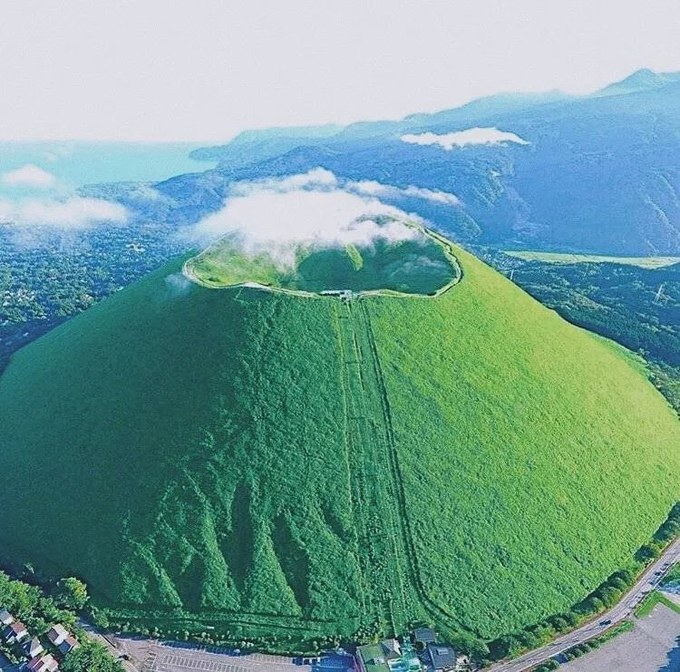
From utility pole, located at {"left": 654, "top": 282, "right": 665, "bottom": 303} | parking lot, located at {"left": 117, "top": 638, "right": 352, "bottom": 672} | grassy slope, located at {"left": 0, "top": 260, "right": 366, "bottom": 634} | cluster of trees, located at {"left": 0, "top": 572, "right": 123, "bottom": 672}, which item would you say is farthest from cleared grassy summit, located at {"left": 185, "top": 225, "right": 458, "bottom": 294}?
utility pole, located at {"left": 654, "top": 282, "right": 665, "bottom": 303}

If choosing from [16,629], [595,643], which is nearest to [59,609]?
[16,629]

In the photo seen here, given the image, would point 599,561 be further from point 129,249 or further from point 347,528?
point 129,249

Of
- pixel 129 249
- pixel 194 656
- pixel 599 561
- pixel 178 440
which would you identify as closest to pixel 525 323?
pixel 599 561

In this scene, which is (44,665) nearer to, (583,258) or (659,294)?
(659,294)

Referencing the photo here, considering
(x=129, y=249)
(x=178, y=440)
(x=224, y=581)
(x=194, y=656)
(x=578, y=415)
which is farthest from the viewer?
(x=129, y=249)

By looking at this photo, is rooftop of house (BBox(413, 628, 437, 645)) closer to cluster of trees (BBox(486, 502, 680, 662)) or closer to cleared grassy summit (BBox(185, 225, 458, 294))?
cluster of trees (BBox(486, 502, 680, 662))

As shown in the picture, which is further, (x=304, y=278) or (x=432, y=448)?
(x=304, y=278)
